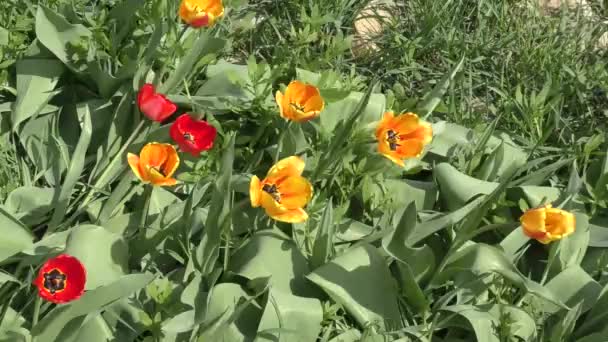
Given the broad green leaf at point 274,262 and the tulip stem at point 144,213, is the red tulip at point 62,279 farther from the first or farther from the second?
the broad green leaf at point 274,262

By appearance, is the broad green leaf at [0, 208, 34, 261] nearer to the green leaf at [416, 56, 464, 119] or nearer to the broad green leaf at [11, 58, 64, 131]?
the broad green leaf at [11, 58, 64, 131]

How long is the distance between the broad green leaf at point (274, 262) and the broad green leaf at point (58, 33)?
74 cm

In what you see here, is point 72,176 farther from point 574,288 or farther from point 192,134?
point 574,288

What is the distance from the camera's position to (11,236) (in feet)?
6.39

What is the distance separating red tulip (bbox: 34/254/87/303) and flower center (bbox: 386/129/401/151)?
0.78m

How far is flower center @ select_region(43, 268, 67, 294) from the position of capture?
163 centimetres

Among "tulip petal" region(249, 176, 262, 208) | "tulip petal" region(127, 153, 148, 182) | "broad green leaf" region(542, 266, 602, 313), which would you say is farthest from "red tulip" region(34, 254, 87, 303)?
"broad green leaf" region(542, 266, 602, 313)

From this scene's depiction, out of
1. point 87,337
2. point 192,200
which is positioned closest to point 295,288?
point 192,200

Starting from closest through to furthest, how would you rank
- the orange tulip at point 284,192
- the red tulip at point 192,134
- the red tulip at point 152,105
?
the orange tulip at point 284,192 → the red tulip at point 192,134 → the red tulip at point 152,105

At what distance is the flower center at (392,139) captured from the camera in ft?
6.65

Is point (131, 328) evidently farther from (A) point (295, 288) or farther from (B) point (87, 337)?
(A) point (295, 288)

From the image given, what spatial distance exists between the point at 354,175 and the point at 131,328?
2.32 feet

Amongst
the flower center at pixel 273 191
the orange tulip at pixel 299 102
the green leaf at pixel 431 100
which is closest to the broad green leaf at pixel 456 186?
the green leaf at pixel 431 100

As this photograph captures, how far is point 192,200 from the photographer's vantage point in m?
1.95
